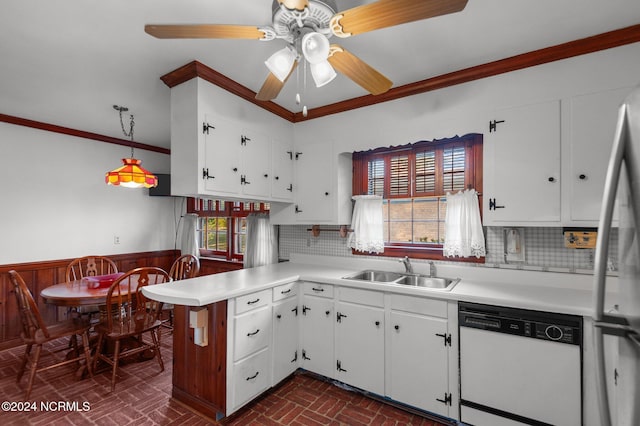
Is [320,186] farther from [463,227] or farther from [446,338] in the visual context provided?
[446,338]

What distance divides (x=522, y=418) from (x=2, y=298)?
5091 mm

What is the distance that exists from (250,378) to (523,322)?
192cm

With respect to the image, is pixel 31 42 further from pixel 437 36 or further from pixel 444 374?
pixel 444 374

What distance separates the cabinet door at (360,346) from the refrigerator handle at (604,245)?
1.59 metres

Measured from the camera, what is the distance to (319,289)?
2648mm

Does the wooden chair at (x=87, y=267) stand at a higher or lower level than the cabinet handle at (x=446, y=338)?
higher

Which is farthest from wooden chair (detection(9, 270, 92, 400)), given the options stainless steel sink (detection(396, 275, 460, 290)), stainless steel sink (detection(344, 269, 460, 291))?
stainless steel sink (detection(396, 275, 460, 290))

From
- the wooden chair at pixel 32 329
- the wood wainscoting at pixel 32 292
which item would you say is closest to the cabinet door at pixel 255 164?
the wooden chair at pixel 32 329

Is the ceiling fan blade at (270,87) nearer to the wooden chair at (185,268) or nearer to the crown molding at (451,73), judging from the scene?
the crown molding at (451,73)

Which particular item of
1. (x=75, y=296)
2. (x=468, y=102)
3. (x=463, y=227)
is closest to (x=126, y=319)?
(x=75, y=296)

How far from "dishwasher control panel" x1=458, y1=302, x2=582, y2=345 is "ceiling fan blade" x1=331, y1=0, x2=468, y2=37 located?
5.68 ft

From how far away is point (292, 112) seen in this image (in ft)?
10.9

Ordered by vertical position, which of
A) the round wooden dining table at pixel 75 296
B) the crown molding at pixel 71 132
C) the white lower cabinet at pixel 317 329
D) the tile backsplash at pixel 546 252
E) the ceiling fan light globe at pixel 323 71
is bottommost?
the white lower cabinet at pixel 317 329

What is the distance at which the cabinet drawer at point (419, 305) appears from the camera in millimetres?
2096
